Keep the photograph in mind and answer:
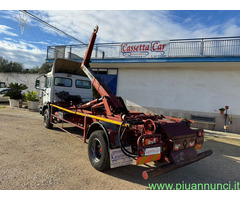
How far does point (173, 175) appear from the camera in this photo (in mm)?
3807

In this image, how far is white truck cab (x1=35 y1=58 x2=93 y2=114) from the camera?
300 inches

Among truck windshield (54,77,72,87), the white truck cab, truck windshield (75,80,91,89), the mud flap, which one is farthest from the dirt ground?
truck windshield (75,80,91,89)

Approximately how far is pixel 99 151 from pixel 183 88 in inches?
353

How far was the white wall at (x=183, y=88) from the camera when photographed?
33.8ft

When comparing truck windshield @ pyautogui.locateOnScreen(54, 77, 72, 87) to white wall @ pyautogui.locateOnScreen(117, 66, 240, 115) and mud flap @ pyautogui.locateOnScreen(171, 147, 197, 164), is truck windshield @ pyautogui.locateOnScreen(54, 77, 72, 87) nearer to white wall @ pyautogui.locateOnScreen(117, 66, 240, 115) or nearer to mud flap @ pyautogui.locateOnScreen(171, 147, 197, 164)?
white wall @ pyautogui.locateOnScreen(117, 66, 240, 115)

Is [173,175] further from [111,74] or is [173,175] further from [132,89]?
[111,74]

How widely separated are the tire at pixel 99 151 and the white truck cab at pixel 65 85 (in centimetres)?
366

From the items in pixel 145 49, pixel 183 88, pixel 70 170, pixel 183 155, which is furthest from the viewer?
pixel 183 88

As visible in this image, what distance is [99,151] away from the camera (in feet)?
13.0

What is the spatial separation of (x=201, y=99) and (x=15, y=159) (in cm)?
1027

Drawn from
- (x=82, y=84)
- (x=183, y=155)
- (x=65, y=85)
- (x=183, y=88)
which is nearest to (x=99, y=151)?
(x=183, y=155)

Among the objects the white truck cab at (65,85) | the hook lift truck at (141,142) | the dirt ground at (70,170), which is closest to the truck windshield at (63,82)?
the white truck cab at (65,85)

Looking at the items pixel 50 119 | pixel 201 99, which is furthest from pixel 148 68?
pixel 50 119

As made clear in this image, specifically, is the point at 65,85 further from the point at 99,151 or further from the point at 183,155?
the point at 183,155
